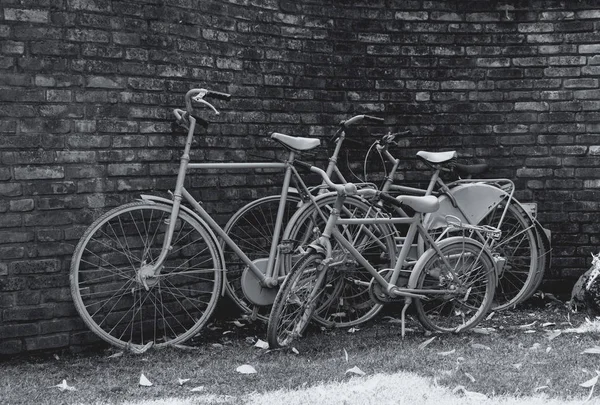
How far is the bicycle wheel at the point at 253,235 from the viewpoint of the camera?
5748 millimetres

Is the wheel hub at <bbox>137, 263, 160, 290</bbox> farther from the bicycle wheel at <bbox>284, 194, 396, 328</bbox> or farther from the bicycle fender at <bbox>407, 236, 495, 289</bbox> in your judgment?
the bicycle fender at <bbox>407, 236, 495, 289</bbox>

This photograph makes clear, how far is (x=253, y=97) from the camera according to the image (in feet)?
19.4

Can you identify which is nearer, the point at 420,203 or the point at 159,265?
the point at 159,265

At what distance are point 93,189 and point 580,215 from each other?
4.00m

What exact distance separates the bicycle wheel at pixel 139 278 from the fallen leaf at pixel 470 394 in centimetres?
176

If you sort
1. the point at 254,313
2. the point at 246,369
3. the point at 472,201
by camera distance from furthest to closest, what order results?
the point at 472,201 → the point at 254,313 → the point at 246,369

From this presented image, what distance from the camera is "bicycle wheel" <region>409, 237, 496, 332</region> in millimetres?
5367

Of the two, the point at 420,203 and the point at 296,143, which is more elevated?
the point at 296,143

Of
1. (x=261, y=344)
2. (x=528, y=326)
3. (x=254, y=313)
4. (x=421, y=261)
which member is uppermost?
(x=421, y=261)

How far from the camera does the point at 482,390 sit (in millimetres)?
4121

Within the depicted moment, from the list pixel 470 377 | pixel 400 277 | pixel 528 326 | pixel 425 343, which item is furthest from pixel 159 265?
pixel 528 326

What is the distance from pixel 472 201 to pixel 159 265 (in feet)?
8.42

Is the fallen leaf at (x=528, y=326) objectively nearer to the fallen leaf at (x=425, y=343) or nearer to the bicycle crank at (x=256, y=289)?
the fallen leaf at (x=425, y=343)

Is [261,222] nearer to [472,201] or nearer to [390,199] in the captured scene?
[390,199]
